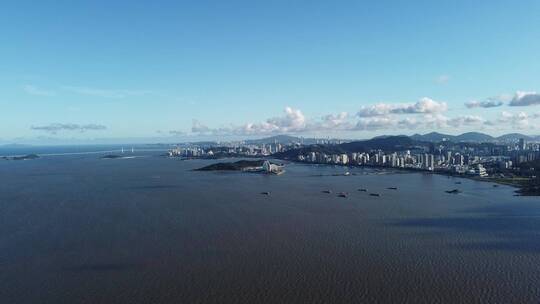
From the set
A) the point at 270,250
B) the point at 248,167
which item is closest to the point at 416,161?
the point at 248,167

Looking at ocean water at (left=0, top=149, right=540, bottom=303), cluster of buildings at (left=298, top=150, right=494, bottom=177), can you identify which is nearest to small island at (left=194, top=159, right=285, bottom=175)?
cluster of buildings at (left=298, top=150, right=494, bottom=177)

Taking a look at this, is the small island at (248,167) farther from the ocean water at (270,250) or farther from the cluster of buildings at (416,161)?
the ocean water at (270,250)

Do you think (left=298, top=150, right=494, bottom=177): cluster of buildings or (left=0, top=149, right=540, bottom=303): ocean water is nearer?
(left=0, top=149, right=540, bottom=303): ocean water

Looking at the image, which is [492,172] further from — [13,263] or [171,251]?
[13,263]

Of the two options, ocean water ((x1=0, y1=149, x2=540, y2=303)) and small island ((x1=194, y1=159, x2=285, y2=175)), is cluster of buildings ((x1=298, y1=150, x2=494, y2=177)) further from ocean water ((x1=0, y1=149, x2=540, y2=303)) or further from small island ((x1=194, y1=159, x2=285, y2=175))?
ocean water ((x1=0, y1=149, x2=540, y2=303))

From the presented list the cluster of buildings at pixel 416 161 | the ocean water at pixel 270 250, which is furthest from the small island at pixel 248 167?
the ocean water at pixel 270 250

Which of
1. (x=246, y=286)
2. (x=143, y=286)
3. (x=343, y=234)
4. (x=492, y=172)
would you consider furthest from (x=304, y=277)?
(x=492, y=172)

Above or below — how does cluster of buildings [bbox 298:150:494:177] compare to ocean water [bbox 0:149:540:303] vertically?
below

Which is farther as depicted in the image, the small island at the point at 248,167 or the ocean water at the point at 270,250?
the small island at the point at 248,167
